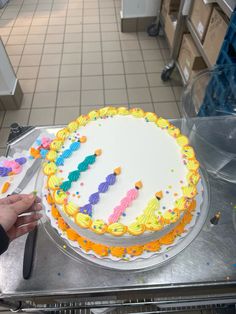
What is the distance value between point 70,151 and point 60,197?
21 centimetres

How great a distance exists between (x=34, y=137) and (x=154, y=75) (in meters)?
2.12

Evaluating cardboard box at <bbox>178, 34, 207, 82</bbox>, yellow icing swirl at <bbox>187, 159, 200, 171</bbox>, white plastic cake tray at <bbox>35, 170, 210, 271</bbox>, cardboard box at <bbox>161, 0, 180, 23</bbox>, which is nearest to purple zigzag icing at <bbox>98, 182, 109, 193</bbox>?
white plastic cake tray at <bbox>35, 170, 210, 271</bbox>

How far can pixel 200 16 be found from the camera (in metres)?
1.99

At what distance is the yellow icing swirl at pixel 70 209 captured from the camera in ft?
2.75

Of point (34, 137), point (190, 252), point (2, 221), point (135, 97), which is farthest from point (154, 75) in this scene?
point (2, 221)

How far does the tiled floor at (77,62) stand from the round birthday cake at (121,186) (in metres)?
1.60

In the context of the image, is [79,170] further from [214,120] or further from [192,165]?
[214,120]

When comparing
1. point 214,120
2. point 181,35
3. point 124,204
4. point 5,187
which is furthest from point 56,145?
point 181,35

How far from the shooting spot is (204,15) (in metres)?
1.91

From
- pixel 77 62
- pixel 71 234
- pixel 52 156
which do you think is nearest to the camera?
pixel 71 234

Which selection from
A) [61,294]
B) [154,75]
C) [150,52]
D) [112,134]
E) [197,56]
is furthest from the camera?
[150,52]

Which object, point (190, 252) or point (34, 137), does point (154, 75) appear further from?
point (190, 252)

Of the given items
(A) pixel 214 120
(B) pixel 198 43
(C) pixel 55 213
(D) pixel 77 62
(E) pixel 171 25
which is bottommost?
(D) pixel 77 62

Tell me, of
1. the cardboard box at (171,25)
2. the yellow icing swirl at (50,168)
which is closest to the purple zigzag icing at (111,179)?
the yellow icing swirl at (50,168)
